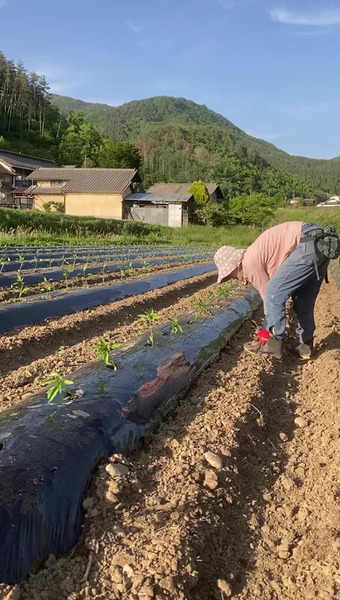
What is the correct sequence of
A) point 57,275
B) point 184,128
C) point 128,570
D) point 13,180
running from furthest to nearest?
point 184,128 → point 13,180 → point 57,275 → point 128,570

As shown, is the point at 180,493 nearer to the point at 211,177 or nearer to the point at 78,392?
the point at 78,392

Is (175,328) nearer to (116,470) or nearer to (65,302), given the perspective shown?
(116,470)

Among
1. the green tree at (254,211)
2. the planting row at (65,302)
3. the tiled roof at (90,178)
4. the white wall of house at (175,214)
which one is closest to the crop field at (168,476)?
the planting row at (65,302)

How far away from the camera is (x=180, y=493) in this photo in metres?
1.88

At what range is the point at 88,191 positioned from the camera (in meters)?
33.9

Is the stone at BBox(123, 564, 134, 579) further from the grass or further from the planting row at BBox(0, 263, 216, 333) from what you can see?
the grass

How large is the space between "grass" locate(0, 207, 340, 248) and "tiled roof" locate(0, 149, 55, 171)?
57.0 ft

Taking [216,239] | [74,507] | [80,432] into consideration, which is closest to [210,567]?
[74,507]

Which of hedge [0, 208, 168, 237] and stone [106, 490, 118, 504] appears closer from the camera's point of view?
stone [106, 490, 118, 504]

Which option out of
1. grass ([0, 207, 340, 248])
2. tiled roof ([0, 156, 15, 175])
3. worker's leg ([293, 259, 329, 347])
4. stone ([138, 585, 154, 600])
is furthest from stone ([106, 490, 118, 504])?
tiled roof ([0, 156, 15, 175])

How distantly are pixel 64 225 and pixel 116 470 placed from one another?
18888 mm

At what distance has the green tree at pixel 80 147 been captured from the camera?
56.0 m

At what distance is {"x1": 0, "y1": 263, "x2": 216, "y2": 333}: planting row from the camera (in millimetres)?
4676

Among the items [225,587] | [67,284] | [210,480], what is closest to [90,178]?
[67,284]
